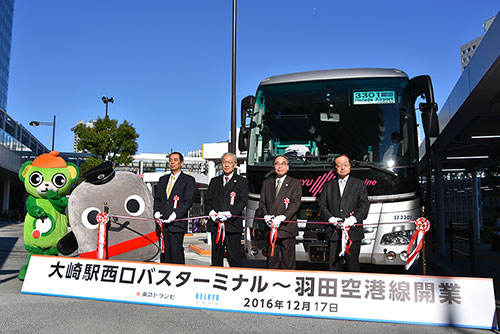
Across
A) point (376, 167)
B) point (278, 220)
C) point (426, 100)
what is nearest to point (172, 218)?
point (278, 220)

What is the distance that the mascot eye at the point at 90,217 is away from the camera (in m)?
7.03

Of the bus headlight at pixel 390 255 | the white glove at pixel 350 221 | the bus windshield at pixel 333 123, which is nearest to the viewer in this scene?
the white glove at pixel 350 221

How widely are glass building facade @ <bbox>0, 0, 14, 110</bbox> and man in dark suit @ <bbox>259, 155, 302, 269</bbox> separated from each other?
7247 cm

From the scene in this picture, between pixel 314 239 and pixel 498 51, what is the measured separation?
12.9ft

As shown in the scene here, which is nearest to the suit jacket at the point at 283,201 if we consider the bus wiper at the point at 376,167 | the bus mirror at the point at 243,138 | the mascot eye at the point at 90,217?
the bus wiper at the point at 376,167

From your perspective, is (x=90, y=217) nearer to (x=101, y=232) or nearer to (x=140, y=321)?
(x=101, y=232)

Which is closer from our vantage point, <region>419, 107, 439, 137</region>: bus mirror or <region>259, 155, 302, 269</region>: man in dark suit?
<region>259, 155, 302, 269</region>: man in dark suit

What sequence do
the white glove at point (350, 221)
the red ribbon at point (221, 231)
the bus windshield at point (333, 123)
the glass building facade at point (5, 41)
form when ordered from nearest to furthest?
the white glove at point (350, 221)
the red ribbon at point (221, 231)
the bus windshield at point (333, 123)
the glass building facade at point (5, 41)

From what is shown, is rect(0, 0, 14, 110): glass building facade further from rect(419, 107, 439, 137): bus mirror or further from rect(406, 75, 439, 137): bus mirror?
rect(419, 107, 439, 137): bus mirror

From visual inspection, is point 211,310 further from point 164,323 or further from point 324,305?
point 324,305

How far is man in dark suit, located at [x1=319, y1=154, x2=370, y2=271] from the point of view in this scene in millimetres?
5891

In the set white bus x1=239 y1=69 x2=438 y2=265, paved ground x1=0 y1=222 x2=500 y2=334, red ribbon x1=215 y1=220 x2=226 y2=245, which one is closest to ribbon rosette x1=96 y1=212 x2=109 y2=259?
paved ground x1=0 y1=222 x2=500 y2=334

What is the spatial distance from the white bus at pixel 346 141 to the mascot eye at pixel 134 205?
1.75 meters

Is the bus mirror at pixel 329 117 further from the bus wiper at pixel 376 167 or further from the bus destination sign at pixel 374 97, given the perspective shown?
the bus wiper at pixel 376 167
